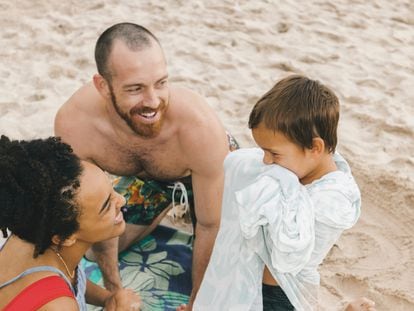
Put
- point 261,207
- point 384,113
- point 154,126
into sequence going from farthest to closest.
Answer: point 384,113 < point 154,126 < point 261,207

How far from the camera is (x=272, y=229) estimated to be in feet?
5.62

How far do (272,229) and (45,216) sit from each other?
0.65 m

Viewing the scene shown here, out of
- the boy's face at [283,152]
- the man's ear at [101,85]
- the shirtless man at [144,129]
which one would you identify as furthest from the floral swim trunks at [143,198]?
the boy's face at [283,152]

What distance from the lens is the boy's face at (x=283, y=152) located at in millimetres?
1783

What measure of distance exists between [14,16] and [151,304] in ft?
11.1

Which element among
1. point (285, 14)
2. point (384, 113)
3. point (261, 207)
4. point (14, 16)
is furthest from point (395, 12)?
point (261, 207)

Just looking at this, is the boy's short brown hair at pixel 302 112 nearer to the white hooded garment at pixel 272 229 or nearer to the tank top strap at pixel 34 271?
the white hooded garment at pixel 272 229

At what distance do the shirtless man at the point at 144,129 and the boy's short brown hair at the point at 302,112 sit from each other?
76 centimetres

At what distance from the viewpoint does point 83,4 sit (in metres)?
5.41

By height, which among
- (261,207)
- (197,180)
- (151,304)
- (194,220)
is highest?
(261,207)

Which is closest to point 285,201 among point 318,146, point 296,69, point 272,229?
point 272,229

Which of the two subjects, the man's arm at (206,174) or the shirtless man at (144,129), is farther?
the man's arm at (206,174)

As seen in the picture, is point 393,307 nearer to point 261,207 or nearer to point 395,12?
point 261,207

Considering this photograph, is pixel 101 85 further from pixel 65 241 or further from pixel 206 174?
pixel 65 241
